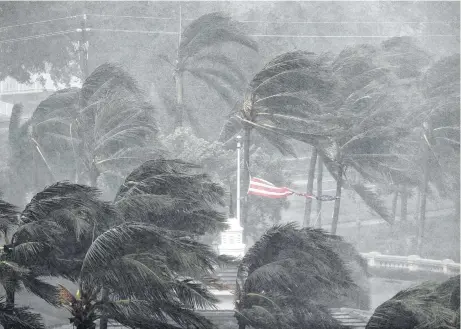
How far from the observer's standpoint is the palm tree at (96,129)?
101ft

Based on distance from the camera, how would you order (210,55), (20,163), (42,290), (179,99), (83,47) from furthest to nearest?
(83,47) → (179,99) → (210,55) → (20,163) → (42,290)

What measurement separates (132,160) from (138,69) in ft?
58.1

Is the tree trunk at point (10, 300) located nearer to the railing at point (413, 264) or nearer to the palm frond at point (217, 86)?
the railing at point (413, 264)

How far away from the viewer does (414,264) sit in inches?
1361

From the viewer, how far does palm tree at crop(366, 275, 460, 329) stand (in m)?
17.5

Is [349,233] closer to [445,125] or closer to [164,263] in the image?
[445,125]

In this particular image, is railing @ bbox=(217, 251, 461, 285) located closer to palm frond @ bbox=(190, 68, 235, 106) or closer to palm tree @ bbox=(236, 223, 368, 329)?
palm frond @ bbox=(190, 68, 235, 106)

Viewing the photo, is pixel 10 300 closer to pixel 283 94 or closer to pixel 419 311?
pixel 419 311

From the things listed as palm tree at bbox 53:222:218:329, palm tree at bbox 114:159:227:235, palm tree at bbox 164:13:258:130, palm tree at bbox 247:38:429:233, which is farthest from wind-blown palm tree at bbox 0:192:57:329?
palm tree at bbox 164:13:258:130

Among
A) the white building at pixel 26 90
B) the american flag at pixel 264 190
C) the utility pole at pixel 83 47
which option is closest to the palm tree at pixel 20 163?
the utility pole at pixel 83 47

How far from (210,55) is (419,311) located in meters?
23.3

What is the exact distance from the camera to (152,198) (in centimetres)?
1797

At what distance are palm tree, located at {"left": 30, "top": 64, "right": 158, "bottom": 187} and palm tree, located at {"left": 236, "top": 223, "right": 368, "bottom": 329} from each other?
12528mm

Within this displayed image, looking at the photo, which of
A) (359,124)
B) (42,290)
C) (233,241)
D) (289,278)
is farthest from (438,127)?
(42,290)
